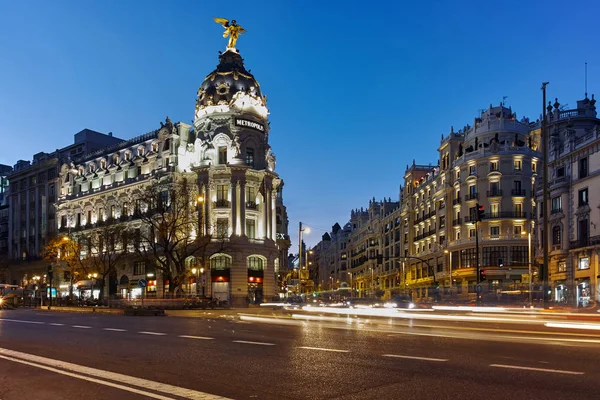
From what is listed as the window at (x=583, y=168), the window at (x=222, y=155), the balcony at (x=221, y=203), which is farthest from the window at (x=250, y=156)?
the window at (x=583, y=168)

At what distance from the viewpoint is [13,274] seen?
338 ft

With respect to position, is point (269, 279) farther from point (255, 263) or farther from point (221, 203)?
point (221, 203)

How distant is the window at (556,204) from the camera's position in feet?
178

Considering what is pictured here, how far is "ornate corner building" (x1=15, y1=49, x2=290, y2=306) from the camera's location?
67875mm

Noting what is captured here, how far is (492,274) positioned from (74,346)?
62.5 meters

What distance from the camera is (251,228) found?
233ft

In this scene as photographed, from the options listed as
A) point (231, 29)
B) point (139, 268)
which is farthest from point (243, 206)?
point (231, 29)

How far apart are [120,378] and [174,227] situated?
48132mm

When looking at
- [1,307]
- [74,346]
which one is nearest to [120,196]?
[1,307]

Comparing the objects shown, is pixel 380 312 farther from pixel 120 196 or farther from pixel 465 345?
pixel 120 196

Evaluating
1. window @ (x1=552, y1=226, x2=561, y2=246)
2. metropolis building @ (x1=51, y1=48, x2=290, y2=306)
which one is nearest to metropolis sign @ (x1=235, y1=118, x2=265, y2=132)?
metropolis building @ (x1=51, y1=48, x2=290, y2=306)

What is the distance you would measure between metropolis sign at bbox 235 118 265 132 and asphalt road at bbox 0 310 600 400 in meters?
54.4

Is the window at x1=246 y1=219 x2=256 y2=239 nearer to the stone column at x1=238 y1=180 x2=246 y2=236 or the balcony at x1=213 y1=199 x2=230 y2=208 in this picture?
the stone column at x1=238 y1=180 x2=246 y2=236

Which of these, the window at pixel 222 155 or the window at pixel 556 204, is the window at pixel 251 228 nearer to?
the window at pixel 222 155
